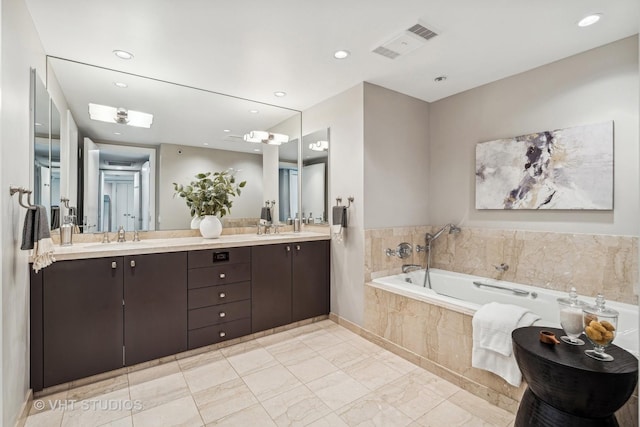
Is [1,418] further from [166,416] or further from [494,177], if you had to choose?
[494,177]

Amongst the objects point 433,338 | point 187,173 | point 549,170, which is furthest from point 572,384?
point 187,173

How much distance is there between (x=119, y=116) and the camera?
2.91m

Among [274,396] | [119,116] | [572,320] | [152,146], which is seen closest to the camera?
[572,320]

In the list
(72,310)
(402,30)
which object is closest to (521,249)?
(402,30)

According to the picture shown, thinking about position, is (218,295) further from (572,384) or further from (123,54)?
(572,384)

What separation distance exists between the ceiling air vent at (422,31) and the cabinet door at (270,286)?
86.7 inches

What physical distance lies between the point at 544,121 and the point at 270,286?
2.98 meters

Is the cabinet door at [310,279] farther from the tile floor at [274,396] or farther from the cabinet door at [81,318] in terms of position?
the cabinet door at [81,318]

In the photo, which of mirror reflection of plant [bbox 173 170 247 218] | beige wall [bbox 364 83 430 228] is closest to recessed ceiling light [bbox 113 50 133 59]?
mirror reflection of plant [bbox 173 170 247 218]

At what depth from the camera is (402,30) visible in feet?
7.11

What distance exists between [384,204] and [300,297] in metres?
1.36

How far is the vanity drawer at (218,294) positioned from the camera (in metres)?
2.67

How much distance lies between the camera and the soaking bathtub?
212 cm

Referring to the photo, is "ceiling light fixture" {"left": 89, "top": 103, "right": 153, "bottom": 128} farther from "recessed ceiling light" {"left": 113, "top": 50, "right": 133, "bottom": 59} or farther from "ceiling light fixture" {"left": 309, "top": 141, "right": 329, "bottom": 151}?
"ceiling light fixture" {"left": 309, "top": 141, "right": 329, "bottom": 151}
